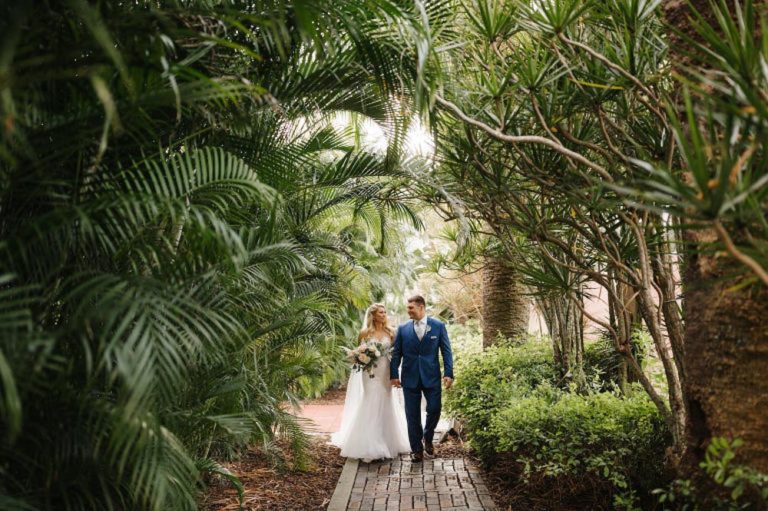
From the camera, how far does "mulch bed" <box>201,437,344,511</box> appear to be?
5.26 meters

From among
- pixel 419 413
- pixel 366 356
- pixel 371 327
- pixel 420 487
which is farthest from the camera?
pixel 371 327

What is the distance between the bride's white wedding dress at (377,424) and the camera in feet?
22.9

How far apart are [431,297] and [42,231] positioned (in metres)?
17.1

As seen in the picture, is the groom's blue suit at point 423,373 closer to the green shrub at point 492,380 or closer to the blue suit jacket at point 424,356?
the blue suit jacket at point 424,356

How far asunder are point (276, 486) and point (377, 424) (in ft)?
5.37

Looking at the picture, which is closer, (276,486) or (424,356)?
(276,486)

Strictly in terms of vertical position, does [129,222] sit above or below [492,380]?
above

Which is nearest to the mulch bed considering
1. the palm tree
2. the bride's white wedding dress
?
the bride's white wedding dress

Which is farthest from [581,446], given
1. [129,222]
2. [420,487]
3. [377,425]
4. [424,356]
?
[129,222]

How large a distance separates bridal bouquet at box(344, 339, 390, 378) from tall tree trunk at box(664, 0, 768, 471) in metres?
4.39

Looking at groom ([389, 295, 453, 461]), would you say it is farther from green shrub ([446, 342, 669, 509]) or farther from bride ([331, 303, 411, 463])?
green shrub ([446, 342, 669, 509])

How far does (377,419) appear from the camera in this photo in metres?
7.19

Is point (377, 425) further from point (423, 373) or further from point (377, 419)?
point (423, 373)

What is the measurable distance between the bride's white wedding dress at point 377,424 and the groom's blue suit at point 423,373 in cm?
34
